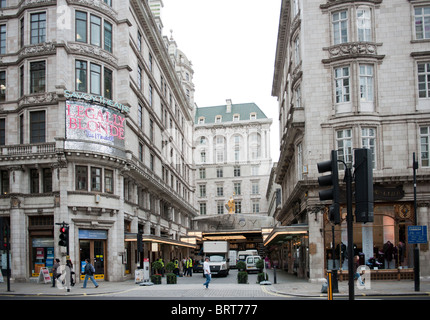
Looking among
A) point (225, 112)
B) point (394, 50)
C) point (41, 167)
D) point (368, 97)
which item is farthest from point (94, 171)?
point (225, 112)

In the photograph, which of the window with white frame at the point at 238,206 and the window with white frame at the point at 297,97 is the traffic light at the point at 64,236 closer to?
the window with white frame at the point at 297,97

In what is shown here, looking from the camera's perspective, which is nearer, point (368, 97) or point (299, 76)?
point (368, 97)

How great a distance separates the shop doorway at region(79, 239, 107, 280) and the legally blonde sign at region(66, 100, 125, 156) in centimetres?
731

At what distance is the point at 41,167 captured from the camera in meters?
36.0

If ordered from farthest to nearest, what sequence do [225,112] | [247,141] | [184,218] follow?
1. [225,112]
2. [247,141]
3. [184,218]

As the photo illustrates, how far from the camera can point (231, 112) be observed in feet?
384

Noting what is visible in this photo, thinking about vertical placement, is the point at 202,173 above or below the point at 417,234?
above

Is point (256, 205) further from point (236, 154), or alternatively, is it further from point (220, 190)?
point (236, 154)

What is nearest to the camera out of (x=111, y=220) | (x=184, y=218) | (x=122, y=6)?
(x=111, y=220)

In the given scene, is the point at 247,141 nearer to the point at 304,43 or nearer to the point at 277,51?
the point at 277,51

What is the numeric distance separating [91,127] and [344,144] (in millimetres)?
19138

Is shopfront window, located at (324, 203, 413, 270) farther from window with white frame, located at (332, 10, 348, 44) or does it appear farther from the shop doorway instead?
the shop doorway

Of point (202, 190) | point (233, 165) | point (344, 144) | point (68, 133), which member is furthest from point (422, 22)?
point (202, 190)
